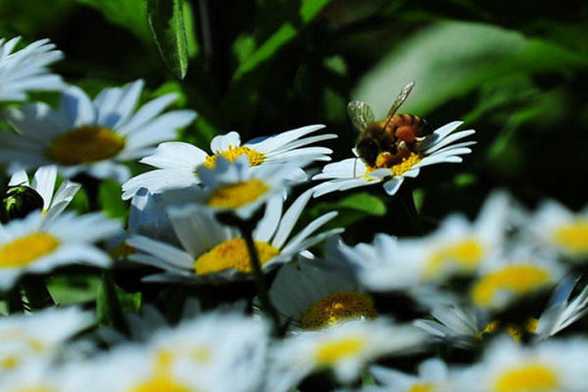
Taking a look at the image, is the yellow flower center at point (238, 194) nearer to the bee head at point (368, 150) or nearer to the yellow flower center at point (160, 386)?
the yellow flower center at point (160, 386)

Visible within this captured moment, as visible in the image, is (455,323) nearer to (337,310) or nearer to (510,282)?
(337,310)

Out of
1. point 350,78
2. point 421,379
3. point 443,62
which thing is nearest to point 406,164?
point 421,379

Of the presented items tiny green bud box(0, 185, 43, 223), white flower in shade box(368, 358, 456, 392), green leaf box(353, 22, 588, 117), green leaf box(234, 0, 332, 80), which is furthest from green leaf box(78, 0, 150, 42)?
white flower in shade box(368, 358, 456, 392)

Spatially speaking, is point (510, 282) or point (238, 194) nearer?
point (510, 282)

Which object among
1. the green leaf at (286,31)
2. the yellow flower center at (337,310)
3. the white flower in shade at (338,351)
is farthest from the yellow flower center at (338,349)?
the green leaf at (286,31)

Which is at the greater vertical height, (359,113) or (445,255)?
(445,255)
